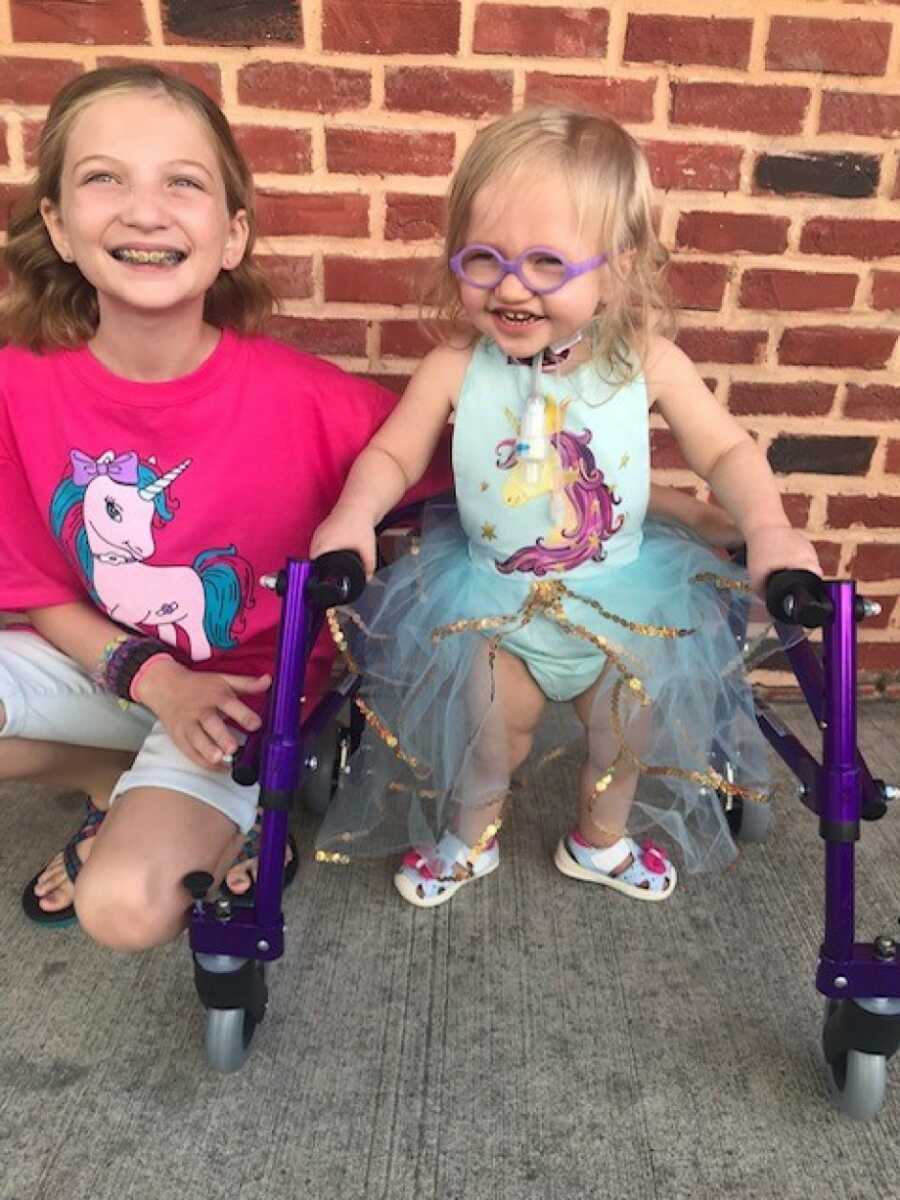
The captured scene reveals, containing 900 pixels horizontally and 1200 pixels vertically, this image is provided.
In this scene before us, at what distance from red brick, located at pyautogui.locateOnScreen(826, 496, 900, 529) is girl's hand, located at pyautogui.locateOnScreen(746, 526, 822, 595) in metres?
0.90

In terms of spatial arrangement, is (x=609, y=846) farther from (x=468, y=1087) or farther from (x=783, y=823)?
(x=468, y=1087)

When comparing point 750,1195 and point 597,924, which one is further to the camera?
point 597,924

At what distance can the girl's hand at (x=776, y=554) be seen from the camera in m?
1.33

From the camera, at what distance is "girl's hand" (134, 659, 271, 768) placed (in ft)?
4.82

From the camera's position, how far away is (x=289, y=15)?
6.06 ft

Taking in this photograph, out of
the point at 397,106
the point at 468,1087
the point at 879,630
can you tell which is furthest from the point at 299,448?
the point at 879,630

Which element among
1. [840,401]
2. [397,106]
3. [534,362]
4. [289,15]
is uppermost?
[289,15]

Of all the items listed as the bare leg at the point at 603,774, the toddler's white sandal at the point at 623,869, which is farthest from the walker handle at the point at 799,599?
the toddler's white sandal at the point at 623,869

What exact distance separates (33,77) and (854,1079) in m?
2.02

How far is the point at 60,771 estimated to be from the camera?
1781 millimetres

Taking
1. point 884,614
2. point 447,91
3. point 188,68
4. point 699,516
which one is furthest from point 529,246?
point 884,614

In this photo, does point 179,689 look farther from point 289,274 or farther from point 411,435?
point 289,274

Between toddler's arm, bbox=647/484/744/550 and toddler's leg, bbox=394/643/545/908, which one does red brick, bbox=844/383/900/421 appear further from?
toddler's leg, bbox=394/643/545/908

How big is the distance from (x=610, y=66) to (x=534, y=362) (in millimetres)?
706
